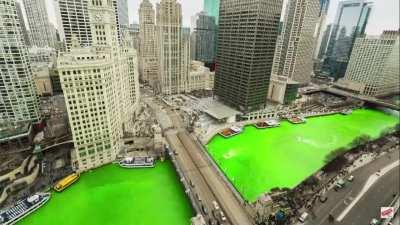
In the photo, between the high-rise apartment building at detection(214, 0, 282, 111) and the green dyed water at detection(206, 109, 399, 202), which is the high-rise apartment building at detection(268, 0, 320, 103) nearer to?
the high-rise apartment building at detection(214, 0, 282, 111)

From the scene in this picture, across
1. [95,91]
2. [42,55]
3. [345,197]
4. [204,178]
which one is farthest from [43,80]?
[345,197]

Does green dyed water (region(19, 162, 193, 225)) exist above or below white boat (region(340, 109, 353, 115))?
below

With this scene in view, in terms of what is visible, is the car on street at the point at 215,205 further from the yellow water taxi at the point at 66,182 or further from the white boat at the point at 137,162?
the yellow water taxi at the point at 66,182

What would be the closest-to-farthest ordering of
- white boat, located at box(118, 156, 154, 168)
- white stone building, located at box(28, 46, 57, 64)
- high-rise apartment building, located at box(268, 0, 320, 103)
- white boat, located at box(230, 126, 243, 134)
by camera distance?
white boat, located at box(118, 156, 154, 168) < white boat, located at box(230, 126, 243, 134) < high-rise apartment building, located at box(268, 0, 320, 103) < white stone building, located at box(28, 46, 57, 64)

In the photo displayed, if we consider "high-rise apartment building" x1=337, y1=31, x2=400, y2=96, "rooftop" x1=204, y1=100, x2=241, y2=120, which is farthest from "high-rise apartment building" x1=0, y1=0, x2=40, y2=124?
"high-rise apartment building" x1=337, y1=31, x2=400, y2=96

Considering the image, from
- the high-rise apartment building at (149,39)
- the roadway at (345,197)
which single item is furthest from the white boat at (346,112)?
the high-rise apartment building at (149,39)

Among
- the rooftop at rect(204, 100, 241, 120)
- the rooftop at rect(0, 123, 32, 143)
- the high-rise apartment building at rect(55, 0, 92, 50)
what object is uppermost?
the high-rise apartment building at rect(55, 0, 92, 50)
